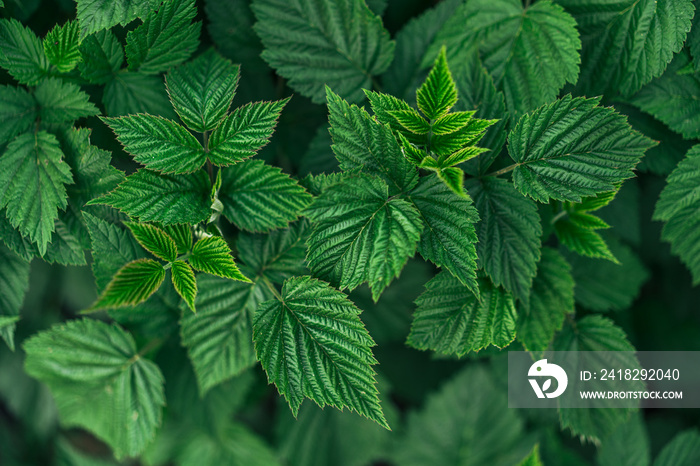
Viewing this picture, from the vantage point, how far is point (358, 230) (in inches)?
39.6

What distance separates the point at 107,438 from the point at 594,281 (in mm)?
1655

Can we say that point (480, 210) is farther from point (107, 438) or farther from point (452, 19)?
point (107, 438)

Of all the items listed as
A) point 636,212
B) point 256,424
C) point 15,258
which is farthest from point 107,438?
point 636,212

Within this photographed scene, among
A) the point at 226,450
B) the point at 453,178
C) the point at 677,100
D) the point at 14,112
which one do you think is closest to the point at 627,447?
the point at 677,100

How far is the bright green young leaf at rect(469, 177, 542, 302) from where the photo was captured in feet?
3.54

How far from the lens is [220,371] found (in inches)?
Answer: 50.6

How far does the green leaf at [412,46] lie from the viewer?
140 centimetres

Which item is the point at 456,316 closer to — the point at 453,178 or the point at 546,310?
the point at 546,310

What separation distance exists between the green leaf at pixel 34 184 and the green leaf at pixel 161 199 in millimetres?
190

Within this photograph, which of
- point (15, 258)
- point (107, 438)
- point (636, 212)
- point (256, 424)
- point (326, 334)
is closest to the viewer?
point (326, 334)

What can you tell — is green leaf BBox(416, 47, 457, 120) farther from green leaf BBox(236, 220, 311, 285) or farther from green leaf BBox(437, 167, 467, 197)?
green leaf BBox(236, 220, 311, 285)

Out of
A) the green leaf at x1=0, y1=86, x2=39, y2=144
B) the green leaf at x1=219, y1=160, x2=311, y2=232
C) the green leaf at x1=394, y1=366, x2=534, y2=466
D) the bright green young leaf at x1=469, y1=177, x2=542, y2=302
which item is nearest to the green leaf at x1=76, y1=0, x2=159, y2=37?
the green leaf at x1=0, y1=86, x2=39, y2=144

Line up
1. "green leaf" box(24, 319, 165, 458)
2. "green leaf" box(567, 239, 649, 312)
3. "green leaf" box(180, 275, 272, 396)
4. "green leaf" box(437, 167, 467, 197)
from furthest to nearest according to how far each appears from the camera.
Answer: "green leaf" box(567, 239, 649, 312)
"green leaf" box(24, 319, 165, 458)
"green leaf" box(180, 275, 272, 396)
"green leaf" box(437, 167, 467, 197)

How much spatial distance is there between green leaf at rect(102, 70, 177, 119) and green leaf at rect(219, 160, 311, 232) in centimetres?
28
